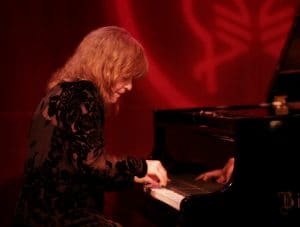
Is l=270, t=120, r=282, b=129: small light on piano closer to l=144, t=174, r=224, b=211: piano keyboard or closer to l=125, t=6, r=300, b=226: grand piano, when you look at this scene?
l=125, t=6, r=300, b=226: grand piano

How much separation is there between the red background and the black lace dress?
160 centimetres

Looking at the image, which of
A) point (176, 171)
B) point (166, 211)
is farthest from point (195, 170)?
point (166, 211)

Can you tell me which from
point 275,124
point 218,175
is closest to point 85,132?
point 275,124

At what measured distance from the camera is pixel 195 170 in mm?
2814

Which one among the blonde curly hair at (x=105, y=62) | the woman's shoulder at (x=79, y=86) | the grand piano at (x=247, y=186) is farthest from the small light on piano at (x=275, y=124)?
the woman's shoulder at (x=79, y=86)

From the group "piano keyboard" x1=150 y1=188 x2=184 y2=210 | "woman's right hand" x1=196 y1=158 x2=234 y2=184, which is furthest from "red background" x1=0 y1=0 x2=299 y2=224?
"piano keyboard" x1=150 y1=188 x2=184 y2=210

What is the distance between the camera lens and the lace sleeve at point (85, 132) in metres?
1.82

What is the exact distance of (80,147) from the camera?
1.82m

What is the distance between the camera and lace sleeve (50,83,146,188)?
71.6 inches

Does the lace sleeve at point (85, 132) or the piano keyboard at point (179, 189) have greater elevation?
the lace sleeve at point (85, 132)

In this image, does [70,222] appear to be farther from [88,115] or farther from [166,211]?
[166,211]

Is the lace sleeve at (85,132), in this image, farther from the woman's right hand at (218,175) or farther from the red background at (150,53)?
the red background at (150,53)

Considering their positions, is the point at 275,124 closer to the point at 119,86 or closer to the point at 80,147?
the point at 119,86

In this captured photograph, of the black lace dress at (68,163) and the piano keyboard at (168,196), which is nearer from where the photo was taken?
the black lace dress at (68,163)
